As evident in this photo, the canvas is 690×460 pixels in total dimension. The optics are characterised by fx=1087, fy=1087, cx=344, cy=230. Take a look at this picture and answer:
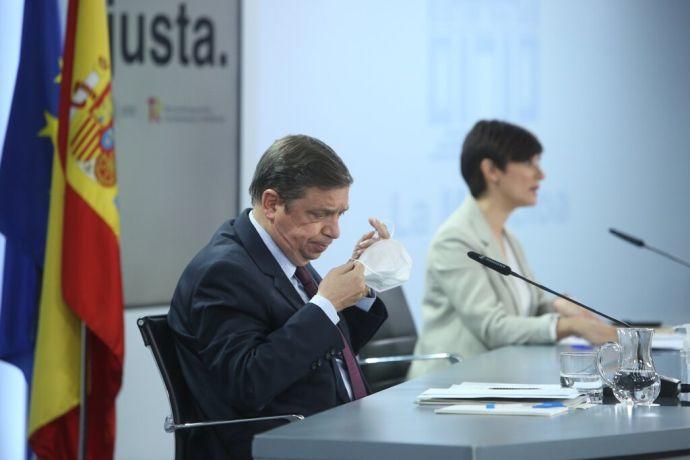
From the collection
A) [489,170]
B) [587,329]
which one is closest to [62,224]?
[489,170]

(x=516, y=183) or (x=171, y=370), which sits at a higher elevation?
(x=516, y=183)

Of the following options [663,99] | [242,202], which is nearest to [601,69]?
[663,99]

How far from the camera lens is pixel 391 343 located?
11.9 feet

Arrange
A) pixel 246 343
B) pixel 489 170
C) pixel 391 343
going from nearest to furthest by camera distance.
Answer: pixel 246 343 → pixel 391 343 → pixel 489 170

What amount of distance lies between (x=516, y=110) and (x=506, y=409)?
423 cm

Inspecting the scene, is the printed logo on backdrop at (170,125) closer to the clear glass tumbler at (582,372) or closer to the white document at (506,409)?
the clear glass tumbler at (582,372)

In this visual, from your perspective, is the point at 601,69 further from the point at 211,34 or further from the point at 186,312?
the point at 186,312

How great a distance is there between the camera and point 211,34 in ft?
15.4

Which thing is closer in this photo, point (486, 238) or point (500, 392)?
point (500, 392)

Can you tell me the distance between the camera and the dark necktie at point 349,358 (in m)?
2.52

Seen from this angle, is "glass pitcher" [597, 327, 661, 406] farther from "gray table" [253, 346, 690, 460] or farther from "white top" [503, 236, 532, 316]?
"white top" [503, 236, 532, 316]

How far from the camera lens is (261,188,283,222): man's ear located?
2.48 metres

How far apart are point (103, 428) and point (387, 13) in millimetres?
2643

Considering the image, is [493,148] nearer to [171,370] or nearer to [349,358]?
[349,358]
